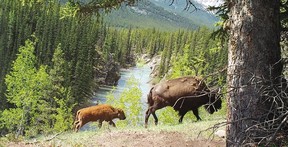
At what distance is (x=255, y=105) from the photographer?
19.6 feet

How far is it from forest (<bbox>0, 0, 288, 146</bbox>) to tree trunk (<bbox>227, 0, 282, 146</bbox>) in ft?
0.05

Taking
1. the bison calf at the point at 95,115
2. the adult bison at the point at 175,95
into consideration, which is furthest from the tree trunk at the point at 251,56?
the bison calf at the point at 95,115

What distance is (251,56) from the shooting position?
238 inches

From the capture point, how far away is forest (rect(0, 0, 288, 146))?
5.99 meters

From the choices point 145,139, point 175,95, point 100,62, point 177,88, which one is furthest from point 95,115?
point 100,62

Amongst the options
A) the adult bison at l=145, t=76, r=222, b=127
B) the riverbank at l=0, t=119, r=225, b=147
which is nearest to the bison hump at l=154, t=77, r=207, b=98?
the adult bison at l=145, t=76, r=222, b=127

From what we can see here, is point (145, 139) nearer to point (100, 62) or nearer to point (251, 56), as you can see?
point (251, 56)

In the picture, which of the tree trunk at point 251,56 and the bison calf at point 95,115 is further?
the bison calf at point 95,115

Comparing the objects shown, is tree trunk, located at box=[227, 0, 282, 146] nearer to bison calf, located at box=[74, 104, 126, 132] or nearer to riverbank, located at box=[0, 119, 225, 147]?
riverbank, located at box=[0, 119, 225, 147]

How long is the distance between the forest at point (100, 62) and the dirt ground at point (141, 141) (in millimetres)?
1734

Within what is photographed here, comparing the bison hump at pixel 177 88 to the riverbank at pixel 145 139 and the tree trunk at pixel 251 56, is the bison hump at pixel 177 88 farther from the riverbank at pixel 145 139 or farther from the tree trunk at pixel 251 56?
the tree trunk at pixel 251 56

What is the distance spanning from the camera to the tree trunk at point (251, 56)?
5992 mm

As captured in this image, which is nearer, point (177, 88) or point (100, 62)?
point (177, 88)

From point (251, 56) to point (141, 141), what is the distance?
5939 mm
